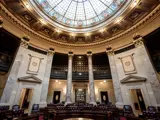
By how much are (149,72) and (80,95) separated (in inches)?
412

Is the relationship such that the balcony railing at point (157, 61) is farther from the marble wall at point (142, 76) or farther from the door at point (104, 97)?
the door at point (104, 97)

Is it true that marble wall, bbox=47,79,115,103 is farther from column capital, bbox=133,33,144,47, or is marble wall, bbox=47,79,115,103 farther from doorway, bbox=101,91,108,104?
column capital, bbox=133,33,144,47

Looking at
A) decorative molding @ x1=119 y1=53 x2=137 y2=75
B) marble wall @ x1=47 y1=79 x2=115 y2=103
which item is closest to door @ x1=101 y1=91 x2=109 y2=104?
marble wall @ x1=47 y1=79 x2=115 y2=103

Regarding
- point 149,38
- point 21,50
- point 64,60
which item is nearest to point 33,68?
point 21,50

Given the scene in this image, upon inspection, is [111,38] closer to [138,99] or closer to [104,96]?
[138,99]

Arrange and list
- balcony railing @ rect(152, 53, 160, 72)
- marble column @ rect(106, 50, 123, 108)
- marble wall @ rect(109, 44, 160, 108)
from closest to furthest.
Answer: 1. marble wall @ rect(109, 44, 160, 108)
2. balcony railing @ rect(152, 53, 160, 72)
3. marble column @ rect(106, 50, 123, 108)

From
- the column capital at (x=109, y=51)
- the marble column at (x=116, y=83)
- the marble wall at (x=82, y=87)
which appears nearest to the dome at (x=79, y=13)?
the column capital at (x=109, y=51)

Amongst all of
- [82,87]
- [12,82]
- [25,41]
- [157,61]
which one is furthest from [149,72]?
[25,41]

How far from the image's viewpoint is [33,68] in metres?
10.7

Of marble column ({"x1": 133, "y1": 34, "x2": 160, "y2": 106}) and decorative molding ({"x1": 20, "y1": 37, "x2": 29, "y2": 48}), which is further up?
decorative molding ({"x1": 20, "y1": 37, "x2": 29, "y2": 48})

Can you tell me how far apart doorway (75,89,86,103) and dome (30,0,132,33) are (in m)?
10.4

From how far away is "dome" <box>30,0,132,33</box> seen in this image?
11.5 meters

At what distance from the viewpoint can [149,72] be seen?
848 cm

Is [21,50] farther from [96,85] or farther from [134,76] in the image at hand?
[134,76]
